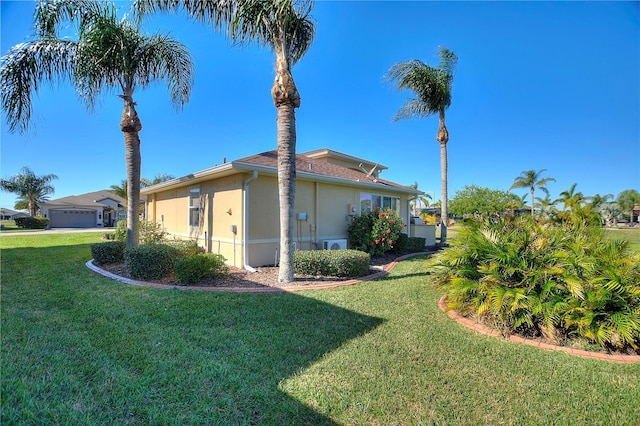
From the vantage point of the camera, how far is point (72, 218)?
3553cm

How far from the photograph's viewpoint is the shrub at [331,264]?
26.2 ft

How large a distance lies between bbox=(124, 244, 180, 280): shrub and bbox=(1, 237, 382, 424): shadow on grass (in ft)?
3.63

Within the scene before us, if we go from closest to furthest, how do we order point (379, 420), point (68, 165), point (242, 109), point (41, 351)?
1. point (379, 420)
2. point (41, 351)
3. point (242, 109)
4. point (68, 165)

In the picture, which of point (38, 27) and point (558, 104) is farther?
point (558, 104)

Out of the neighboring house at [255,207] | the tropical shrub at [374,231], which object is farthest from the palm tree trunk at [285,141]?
the tropical shrub at [374,231]

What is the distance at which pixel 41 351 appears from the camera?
352 cm

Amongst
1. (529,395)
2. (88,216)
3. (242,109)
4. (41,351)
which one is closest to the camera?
(529,395)

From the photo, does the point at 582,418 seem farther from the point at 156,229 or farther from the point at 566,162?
the point at 566,162

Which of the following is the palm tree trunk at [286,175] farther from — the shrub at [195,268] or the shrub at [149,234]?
the shrub at [149,234]

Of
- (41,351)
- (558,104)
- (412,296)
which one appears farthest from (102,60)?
(558,104)

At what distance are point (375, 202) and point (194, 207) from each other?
27.5ft

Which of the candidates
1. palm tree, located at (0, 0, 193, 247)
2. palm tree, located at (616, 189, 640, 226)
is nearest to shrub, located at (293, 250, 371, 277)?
palm tree, located at (0, 0, 193, 247)

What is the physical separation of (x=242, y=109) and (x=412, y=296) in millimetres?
13130

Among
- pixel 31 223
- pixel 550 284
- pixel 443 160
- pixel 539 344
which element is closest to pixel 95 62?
pixel 550 284
